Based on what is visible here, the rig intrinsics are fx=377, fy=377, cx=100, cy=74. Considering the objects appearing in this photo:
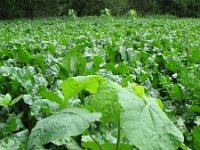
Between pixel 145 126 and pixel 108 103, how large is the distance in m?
0.11

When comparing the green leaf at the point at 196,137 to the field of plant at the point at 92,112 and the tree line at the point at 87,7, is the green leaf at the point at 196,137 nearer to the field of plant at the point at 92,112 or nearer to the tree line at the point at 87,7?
the field of plant at the point at 92,112

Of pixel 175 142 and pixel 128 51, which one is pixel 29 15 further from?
pixel 175 142

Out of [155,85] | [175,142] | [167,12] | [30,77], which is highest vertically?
[175,142]

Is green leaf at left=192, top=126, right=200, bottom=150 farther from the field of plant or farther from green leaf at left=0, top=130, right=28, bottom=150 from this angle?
green leaf at left=0, top=130, right=28, bottom=150

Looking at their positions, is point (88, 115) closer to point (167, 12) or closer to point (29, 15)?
point (29, 15)

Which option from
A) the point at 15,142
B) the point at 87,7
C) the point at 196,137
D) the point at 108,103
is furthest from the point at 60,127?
the point at 87,7

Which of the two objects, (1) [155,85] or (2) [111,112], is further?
(1) [155,85]

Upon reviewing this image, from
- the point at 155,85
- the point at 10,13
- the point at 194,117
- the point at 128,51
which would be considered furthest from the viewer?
the point at 10,13

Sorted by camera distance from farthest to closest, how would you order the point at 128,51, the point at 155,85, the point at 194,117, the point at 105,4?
the point at 105,4 → the point at 128,51 → the point at 155,85 → the point at 194,117

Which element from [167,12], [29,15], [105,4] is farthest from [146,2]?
[29,15]

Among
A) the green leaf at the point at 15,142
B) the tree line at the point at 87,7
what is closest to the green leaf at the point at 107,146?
the green leaf at the point at 15,142

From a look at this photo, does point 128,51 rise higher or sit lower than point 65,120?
lower

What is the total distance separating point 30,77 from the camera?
2.10m

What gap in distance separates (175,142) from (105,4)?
36037mm
